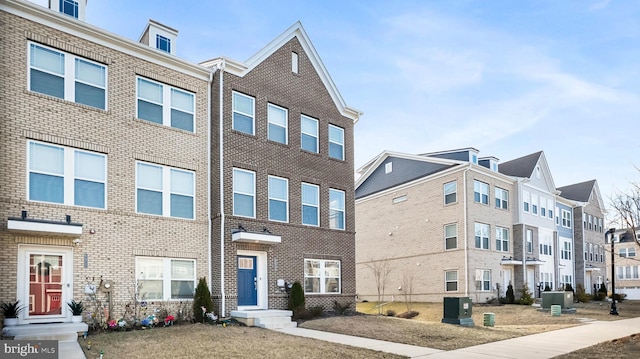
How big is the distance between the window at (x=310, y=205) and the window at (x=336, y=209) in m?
0.89

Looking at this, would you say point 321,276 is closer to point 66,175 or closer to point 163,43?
point 66,175

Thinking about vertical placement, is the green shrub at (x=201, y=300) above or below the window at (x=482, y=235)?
below

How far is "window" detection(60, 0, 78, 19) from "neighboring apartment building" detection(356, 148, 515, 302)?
76.6ft

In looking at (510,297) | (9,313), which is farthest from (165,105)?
(510,297)

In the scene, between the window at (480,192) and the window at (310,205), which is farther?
the window at (480,192)

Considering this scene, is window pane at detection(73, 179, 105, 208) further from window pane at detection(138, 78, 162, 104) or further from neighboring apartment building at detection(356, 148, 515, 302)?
neighboring apartment building at detection(356, 148, 515, 302)

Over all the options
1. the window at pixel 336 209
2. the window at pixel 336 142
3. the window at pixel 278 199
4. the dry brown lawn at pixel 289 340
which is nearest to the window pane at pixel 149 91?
the window at pixel 278 199

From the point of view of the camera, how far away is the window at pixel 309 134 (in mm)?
21594

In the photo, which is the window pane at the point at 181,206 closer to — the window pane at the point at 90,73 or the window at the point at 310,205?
the window pane at the point at 90,73

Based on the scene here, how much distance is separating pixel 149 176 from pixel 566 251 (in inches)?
1530

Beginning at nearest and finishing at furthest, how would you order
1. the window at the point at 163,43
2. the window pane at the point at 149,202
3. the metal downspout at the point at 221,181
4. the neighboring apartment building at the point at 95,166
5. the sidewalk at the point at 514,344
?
the sidewalk at the point at 514,344 → the neighboring apartment building at the point at 95,166 → the window pane at the point at 149,202 → the metal downspout at the point at 221,181 → the window at the point at 163,43

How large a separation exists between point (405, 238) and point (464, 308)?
683 inches

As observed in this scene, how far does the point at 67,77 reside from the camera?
15242 mm

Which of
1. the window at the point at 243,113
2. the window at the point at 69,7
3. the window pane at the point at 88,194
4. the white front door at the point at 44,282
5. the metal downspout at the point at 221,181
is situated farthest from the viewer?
the window at the point at 243,113
